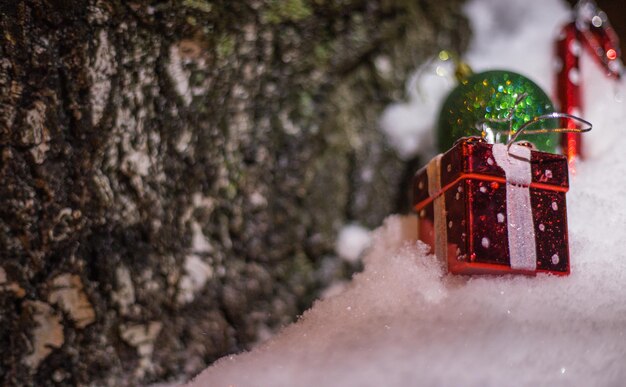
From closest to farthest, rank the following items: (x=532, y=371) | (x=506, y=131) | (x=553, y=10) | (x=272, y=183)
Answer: (x=532, y=371) < (x=506, y=131) < (x=272, y=183) < (x=553, y=10)

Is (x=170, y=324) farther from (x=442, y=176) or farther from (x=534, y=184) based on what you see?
(x=534, y=184)

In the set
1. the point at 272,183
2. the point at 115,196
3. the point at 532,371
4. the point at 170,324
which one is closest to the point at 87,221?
the point at 115,196

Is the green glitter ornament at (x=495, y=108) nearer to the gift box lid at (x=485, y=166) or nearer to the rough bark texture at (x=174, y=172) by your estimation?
the gift box lid at (x=485, y=166)

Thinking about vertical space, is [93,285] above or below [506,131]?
below

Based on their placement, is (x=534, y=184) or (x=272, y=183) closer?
(x=534, y=184)

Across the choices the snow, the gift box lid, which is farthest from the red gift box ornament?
the snow

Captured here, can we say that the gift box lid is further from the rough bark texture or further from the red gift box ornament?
the rough bark texture
